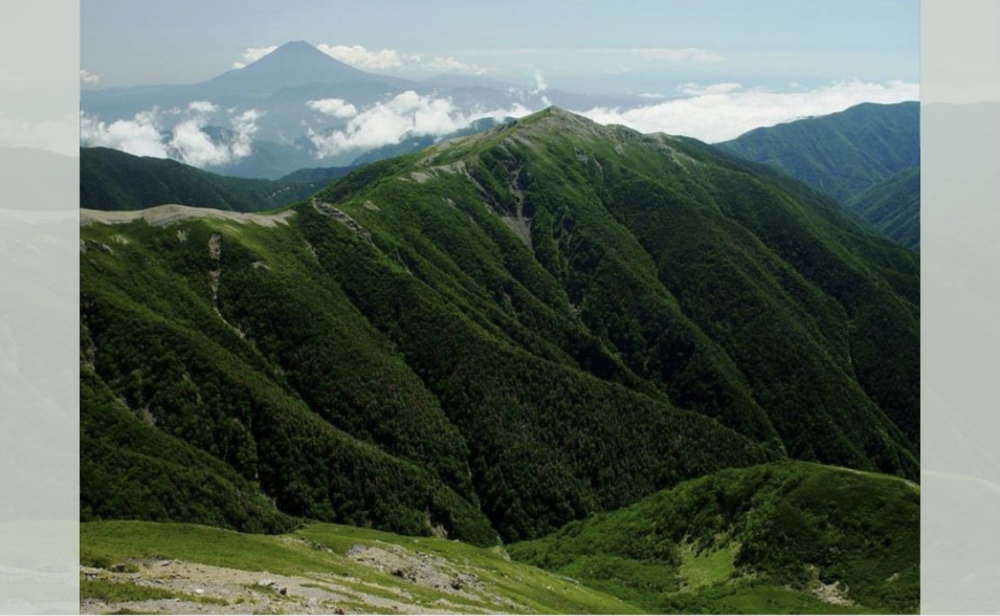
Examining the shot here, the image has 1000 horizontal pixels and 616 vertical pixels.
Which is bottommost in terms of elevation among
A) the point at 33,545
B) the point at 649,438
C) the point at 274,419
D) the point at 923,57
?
the point at 649,438

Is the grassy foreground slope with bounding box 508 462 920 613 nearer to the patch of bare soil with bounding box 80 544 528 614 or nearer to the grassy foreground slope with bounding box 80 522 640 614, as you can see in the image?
the grassy foreground slope with bounding box 80 522 640 614

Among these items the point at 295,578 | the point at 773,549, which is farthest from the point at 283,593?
the point at 773,549

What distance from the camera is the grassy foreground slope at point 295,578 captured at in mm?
40406

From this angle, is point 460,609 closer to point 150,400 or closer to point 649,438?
point 150,400

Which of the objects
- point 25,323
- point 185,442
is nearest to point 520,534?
point 185,442

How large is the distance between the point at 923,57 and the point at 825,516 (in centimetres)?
9097

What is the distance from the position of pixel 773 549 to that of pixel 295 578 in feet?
245

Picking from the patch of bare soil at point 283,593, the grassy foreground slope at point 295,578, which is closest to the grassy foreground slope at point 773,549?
the grassy foreground slope at point 295,578

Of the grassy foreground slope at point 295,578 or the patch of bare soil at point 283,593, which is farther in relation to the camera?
the grassy foreground slope at point 295,578

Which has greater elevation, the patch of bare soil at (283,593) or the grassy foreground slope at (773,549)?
the patch of bare soil at (283,593)

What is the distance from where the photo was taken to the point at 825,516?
10512cm

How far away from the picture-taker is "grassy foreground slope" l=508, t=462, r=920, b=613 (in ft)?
307

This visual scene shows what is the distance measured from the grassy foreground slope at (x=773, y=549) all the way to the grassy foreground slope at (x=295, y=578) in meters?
18.2

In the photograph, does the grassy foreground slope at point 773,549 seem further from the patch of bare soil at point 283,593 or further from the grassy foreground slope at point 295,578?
the patch of bare soil at point 283,593
